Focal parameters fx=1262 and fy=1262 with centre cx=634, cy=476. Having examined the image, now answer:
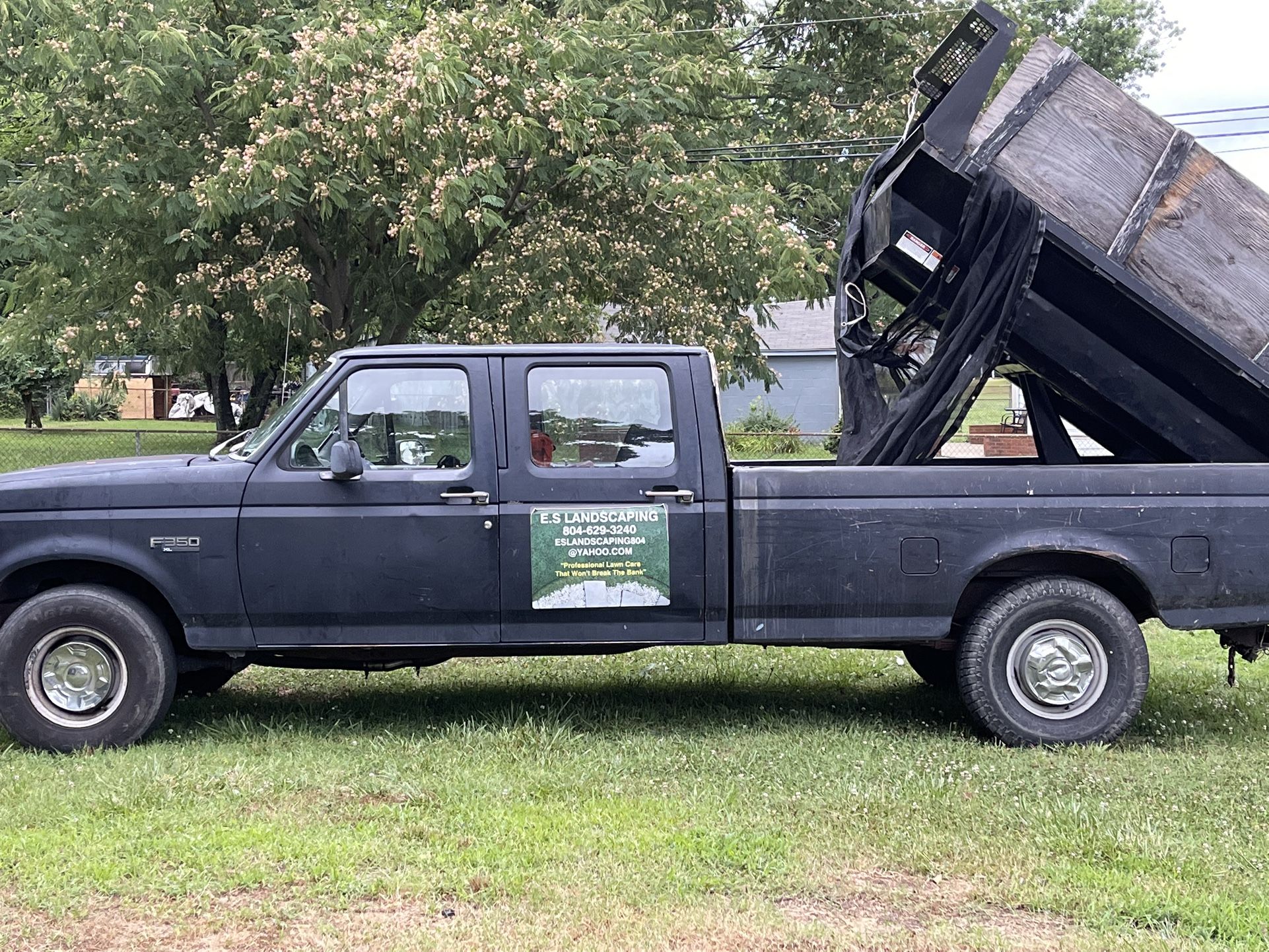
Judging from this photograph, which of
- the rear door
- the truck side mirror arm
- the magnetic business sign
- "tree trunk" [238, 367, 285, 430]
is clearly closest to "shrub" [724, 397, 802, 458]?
"tree trunk" [238, 367, 285, 430]

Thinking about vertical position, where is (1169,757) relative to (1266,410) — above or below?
below

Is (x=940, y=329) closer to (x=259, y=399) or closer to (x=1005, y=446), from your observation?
(x=1005, y=446)

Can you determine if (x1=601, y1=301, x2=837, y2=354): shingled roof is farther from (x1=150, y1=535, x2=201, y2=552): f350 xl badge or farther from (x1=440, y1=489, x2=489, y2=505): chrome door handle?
(x1=150, y1=535, x2=201, y2=552): f350 xl badge

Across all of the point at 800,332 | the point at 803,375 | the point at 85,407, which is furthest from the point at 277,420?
the point at 85,407

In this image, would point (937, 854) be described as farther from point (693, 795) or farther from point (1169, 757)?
point (1169, 757)

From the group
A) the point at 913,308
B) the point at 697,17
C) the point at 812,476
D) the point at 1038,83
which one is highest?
the point at 697,17

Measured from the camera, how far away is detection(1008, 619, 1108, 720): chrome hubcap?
6000 millimetres

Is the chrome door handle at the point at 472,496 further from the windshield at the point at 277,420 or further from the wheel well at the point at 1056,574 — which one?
the wheel well at the point at 1056,574

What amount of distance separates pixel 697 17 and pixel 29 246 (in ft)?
30.9

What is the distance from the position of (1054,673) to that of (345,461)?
3.46m

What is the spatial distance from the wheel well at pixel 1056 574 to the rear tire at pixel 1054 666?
0.42ft

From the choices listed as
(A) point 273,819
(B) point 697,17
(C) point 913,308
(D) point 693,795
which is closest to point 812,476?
(C) point 913,308

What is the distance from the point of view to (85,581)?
19.5ft

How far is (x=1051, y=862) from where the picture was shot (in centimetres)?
446
